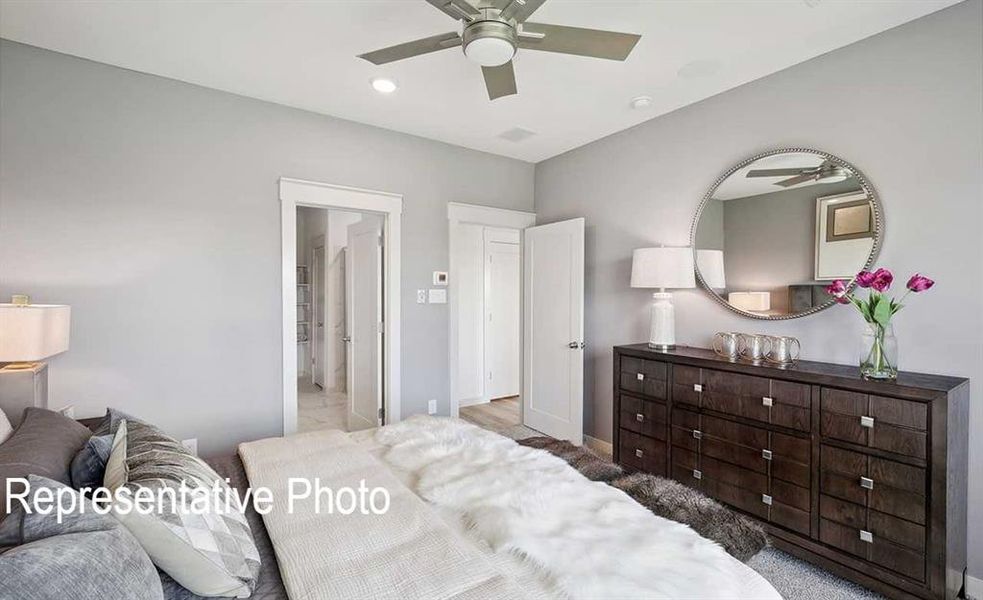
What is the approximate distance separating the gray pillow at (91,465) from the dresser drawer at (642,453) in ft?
9.11

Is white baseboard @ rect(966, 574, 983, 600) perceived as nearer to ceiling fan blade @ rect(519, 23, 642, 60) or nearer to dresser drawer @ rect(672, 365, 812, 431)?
dresser drawer @ rect(672, 365, 812, 431)

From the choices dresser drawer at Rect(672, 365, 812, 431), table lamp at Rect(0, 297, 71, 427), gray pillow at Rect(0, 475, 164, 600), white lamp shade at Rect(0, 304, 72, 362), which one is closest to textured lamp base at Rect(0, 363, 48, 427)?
table lamp at Rect(0, 297, 71, 427)

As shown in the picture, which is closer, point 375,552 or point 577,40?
point 375,552

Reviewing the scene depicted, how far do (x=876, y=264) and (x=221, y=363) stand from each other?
3.99 m

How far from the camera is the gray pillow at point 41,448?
3.88 ft

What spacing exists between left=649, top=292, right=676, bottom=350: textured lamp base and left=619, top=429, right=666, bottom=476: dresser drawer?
64 cm

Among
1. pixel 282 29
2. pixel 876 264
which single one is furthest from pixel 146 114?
pixel 876 264

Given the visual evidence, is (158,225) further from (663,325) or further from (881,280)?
(881,280)

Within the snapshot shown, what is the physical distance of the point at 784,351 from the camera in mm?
2502

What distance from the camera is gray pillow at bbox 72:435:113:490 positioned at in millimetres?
1294

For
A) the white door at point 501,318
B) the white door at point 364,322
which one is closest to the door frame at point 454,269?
the white door at point 364,322

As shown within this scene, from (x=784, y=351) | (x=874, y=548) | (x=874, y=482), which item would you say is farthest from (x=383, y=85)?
(x=874, y=548)

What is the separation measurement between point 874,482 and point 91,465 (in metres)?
2.99

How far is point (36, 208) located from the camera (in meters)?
2.52
